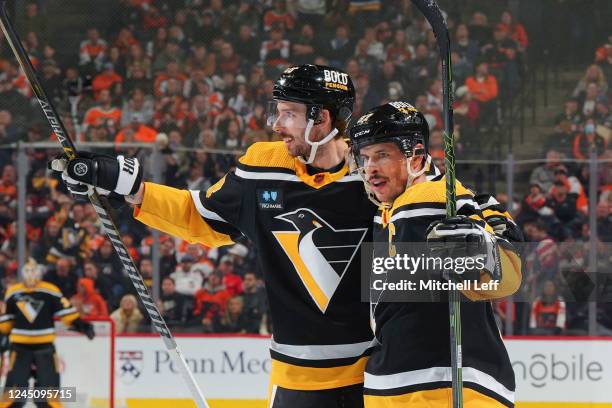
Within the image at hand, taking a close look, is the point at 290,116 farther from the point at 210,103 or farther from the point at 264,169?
→ the point at 210,103

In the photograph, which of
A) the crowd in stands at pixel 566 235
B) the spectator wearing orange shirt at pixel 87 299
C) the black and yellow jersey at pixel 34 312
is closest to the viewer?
the crowd in stands at pixel 566 235

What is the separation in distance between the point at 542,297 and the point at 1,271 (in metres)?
3.05

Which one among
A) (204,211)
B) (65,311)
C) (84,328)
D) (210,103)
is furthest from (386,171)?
(210,103)

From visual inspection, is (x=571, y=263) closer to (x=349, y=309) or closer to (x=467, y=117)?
(x=467, y=117)

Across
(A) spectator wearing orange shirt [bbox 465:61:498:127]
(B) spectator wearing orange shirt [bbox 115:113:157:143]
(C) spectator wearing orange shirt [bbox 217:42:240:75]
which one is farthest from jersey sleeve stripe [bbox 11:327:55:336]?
(A) spectator wearing orange shirt [bbox 465:61:498:127]

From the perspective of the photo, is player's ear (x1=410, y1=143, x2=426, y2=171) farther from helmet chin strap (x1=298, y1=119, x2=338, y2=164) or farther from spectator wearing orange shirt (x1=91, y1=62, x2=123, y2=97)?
spectator wearing orange shirt (x1=91, y1=62, x2=123, y2=97)

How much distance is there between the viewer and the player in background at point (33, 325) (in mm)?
6027

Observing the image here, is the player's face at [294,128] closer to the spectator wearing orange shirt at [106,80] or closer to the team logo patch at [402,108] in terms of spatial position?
the team logo patch at [402,108]

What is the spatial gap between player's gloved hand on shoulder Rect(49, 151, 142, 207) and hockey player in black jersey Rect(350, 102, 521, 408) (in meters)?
0.76

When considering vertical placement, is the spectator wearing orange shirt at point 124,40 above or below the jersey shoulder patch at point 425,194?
above

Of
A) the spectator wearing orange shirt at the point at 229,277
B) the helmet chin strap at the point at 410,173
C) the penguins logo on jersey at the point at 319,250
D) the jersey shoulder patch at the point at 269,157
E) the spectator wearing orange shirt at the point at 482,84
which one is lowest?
the spectator wearing orange shirt at the point at 229,277

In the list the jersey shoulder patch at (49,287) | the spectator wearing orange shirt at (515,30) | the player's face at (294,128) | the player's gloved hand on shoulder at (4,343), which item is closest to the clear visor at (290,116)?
the player's face at (294,128)

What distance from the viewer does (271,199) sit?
9.90 ft

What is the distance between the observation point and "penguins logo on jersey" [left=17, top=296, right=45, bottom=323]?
6.09 meters
